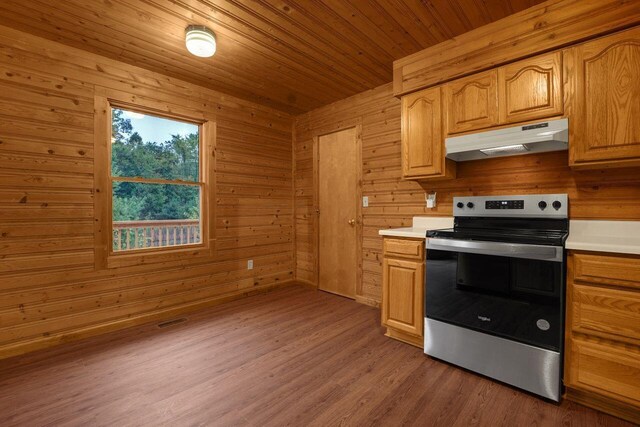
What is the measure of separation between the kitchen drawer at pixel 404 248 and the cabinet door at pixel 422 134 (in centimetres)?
65

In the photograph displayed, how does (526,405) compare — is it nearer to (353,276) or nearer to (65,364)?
(353,276)

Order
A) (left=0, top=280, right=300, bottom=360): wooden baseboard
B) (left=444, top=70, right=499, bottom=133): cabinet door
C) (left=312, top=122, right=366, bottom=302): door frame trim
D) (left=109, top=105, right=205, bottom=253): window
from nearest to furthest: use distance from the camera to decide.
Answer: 1. (left=444, top=70, right=499, bottom=133): cabinet door
2. (left=0, top=280, right=300, bottom=360): wooden baseboard
3. (left=109, top=105, right=205, bottom=253): window
4. (left=312, top=122, right=366, bottom=302): door frame trim

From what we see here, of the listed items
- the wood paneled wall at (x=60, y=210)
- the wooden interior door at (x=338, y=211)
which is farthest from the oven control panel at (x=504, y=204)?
the wood paneled wall at (x=60, y=210)

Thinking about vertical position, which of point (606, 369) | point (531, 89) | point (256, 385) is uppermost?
point (531, 89)

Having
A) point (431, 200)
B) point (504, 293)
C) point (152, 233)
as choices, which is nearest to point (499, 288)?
point (504, 293)

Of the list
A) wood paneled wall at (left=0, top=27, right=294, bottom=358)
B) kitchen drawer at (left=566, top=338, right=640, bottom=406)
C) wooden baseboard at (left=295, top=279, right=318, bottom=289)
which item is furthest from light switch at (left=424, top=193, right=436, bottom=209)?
wood paneled wall at (left=0, top=27, right=294, bottom=358)

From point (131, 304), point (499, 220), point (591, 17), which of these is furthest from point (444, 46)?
point (131, 304)

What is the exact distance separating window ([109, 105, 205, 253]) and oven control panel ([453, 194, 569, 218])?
9.55 feet

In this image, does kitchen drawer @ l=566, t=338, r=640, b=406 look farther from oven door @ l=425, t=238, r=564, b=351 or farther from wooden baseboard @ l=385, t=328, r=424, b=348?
wooden baseboard @ l=385, t=328, r=424, b=348

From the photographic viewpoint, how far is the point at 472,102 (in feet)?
7.86

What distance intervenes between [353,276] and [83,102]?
3.36 meters

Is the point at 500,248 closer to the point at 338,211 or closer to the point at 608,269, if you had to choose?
the point at 608,269

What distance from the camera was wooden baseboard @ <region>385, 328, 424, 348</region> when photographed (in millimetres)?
2482

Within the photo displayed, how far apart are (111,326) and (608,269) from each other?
388cm
